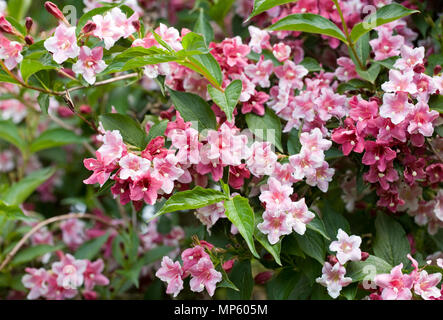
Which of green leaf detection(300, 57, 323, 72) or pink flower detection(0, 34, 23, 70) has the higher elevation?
pink flower detection(0, 34, 23, 70)

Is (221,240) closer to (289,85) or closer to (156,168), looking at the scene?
(156,168)

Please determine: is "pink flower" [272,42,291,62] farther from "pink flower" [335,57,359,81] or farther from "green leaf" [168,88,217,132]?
"green leaf" [168,88,217,132]

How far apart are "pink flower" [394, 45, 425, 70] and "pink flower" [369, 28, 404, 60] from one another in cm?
10

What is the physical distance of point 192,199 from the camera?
983mm

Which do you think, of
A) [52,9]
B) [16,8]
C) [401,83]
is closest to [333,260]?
[401,83]

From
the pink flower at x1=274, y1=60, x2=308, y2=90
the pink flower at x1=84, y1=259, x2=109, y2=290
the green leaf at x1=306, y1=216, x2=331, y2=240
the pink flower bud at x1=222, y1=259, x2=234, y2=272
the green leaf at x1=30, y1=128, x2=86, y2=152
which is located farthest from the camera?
the green leaf at x1=30, y1=128, x2=86, y2=152

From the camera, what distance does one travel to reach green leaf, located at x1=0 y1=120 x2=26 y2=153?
1725mm

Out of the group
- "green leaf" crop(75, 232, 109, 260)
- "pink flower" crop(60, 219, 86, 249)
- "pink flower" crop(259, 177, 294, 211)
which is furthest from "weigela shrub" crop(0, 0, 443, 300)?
"pink flower" crop(60, 219, 86, 249)

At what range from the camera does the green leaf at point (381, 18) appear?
1.12 metres

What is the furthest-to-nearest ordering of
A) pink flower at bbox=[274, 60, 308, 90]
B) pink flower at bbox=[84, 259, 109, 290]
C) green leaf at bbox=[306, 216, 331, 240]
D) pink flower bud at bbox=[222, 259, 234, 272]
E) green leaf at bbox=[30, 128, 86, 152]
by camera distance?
green leaf at bbox=[30, 128, 86, 152] < pink flower at bbox=[84, 259, 109, 290] < pink flower at bbox=[274, 60, 308, 90] < pink flower bud at bbox=[222, 259, 234, 272] < green leaf at bbox=[306, 216, 331, 240]

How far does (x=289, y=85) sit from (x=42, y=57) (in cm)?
53

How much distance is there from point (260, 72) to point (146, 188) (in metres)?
0.42

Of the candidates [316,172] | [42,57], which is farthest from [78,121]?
[316,172]

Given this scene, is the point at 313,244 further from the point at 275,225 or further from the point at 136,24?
the point at 136,24
